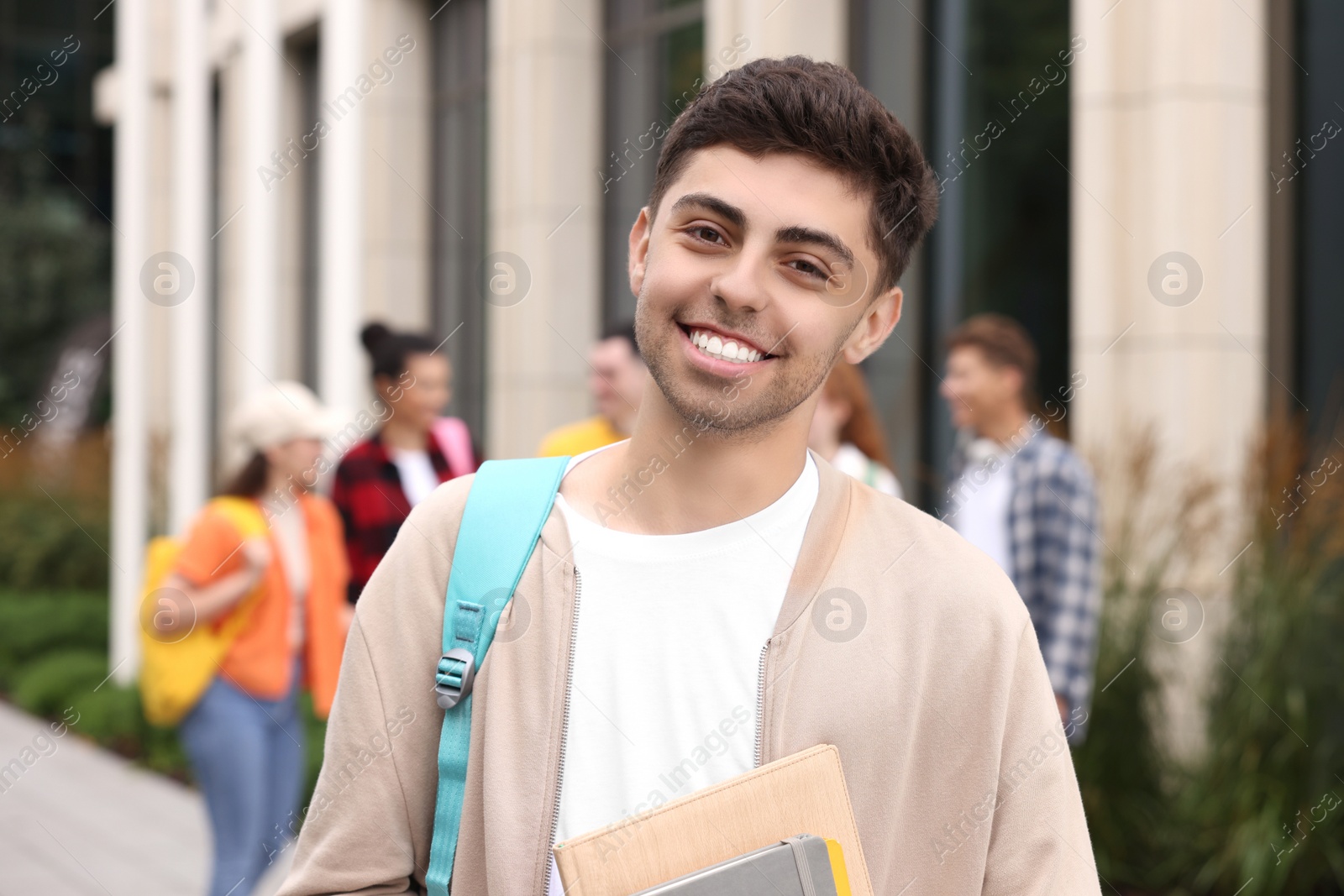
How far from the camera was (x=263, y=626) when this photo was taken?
5230mm

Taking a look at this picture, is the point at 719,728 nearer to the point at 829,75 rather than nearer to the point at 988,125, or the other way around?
the point at 829,75

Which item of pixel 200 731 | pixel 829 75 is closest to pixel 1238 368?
pixel 200 731

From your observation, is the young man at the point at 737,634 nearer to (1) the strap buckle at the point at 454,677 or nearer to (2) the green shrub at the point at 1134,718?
(1) the strap buckle at the point at 454,677

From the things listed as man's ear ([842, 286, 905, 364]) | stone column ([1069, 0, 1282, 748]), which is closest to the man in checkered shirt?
stone column ([1069, 0, 1282, 748])

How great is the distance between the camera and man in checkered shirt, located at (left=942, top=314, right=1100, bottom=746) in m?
5.02

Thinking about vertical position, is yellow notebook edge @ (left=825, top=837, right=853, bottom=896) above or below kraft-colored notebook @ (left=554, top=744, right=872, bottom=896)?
below

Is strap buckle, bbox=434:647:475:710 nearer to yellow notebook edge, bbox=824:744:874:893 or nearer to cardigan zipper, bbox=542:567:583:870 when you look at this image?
cardigan zipper, bbox=542:567:583:870

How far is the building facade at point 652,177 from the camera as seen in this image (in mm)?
6711

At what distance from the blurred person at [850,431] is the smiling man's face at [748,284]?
314 cm

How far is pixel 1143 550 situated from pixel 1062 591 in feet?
3.83

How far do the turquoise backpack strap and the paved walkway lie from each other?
4029 mm

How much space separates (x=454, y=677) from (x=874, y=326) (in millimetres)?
765

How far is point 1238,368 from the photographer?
263 inches

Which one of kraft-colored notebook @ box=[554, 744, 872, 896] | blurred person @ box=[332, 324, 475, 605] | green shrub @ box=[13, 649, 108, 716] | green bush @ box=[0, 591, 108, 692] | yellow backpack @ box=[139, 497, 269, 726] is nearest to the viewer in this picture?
kraft-colored notebook @ box=[554, 744, 872, 896]
